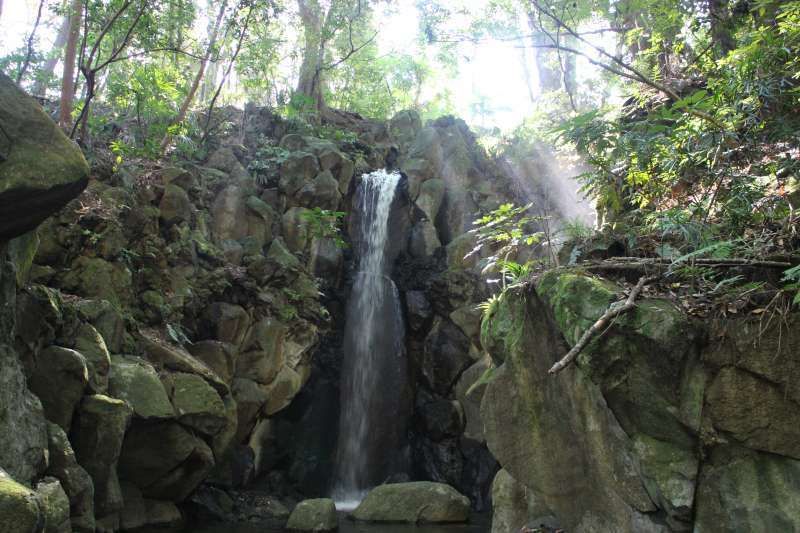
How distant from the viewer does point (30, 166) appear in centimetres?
591

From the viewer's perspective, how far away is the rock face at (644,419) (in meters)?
4.57

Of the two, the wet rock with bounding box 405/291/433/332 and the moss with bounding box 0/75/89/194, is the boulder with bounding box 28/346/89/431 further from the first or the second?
the wet rock with bounding box 405/291/433/332

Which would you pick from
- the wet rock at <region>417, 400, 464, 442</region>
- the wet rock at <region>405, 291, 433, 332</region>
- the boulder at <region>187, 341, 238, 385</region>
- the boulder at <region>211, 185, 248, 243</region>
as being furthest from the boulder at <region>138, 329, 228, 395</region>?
the wet rock at <region>405, 291, 433, 332</region>

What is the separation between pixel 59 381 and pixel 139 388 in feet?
5.85

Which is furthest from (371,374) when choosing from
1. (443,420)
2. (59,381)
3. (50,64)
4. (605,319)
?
(50,64)

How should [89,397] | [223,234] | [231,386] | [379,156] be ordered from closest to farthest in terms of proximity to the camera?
1. [89,397]
2. [231,386]
3. [223,234]
4. [379,156]

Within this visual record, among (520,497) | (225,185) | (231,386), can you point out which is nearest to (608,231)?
(520,497)

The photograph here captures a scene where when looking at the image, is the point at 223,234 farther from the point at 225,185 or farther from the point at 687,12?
the point at 687,12

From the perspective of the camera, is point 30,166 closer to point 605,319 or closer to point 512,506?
point 605,319

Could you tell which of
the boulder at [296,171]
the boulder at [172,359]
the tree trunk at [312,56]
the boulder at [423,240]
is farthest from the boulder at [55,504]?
the tree trunk at [312,56]

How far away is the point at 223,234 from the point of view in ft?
48.9

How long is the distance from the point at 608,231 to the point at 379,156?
45.6ft

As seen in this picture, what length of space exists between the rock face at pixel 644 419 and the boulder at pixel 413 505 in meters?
5.14

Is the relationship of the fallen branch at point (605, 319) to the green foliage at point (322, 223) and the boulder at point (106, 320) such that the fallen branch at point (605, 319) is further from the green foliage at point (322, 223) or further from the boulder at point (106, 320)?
the green foliage at point (322, 223)
